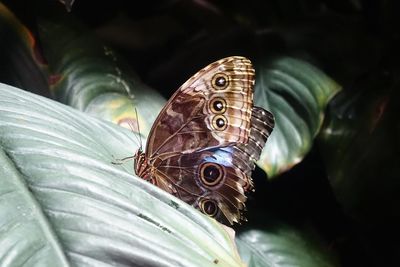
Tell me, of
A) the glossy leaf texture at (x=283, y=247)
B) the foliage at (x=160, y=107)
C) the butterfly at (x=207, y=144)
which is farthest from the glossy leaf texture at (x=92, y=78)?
the glossy leaf texture at (x=283, y=247)

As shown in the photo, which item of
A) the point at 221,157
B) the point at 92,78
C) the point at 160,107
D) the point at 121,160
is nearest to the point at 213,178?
the point at 221,157

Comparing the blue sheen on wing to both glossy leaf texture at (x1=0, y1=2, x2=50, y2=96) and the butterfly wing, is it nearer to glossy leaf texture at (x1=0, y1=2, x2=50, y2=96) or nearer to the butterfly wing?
the butterfly wing

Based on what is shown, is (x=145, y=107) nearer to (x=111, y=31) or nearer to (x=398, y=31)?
(x=398, y=31)

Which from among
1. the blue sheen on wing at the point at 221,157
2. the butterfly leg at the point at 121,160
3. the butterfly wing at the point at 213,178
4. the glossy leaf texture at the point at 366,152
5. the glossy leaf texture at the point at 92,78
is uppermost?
the butterfly leg at the point at 121,160

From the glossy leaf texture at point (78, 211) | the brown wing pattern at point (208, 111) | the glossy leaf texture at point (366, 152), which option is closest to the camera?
the glossy leaf texture at point (78, 211)

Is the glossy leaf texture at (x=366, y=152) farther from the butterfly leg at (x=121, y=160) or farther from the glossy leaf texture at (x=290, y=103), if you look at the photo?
the butterfly leg at (x=121, y=160)

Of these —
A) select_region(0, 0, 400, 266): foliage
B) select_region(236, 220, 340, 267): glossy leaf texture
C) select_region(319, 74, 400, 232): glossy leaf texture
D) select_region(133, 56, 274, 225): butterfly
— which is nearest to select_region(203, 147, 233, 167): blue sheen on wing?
select_region(133, 56, 274, 225): butterfly
